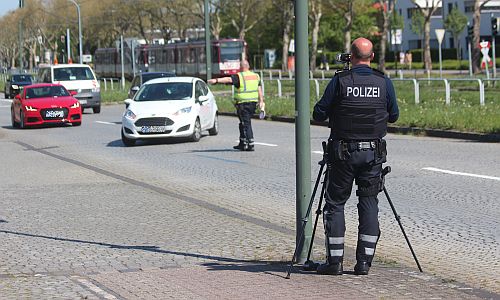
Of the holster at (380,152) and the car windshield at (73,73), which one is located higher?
the car windshield at (73,73)

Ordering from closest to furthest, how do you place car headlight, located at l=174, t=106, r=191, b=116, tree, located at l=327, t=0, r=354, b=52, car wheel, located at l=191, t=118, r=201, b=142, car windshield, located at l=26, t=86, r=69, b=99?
car headlight, located at l=174, t=106, r=191, b=116 < car wheel, located at l=191, t=118, r=201, b=142 < car windshield, located at l=26, t=86, r=69, b=99 < tree, located at l=327, t=0, r=354, b=52

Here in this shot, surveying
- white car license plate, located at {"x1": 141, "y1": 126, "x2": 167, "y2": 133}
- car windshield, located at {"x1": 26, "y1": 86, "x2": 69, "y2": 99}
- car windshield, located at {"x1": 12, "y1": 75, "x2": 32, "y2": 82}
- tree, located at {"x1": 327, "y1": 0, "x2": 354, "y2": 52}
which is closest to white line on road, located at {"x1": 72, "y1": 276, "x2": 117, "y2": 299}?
white car license plate, located at {"x1": 141, "y1": 126, "x2": 167, "y2": 133}

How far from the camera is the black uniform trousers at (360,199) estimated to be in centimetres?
812

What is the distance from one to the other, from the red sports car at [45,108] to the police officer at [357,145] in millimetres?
26621

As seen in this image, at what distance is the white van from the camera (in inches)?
1738

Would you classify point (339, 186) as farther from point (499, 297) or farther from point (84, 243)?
point (84, 243)

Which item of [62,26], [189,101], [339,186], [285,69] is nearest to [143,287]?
[339,186]

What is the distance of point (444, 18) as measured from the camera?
355 ft

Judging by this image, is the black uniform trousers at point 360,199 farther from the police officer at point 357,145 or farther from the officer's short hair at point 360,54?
the officer's short hair at point 360,54

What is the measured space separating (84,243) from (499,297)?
4.49 metres

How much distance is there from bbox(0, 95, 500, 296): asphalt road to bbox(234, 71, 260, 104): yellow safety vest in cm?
109

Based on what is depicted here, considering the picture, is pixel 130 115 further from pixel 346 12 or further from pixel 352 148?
pixel 346 12

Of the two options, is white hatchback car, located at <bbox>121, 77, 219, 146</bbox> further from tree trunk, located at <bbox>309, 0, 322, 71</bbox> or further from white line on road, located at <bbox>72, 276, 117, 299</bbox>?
tree trunk, located at <bbox>309, 0, 322, 71</bbox>

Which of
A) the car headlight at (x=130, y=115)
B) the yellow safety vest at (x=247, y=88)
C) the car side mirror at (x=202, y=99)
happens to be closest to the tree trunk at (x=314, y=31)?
the car side mirror at (x=202, y=99)
